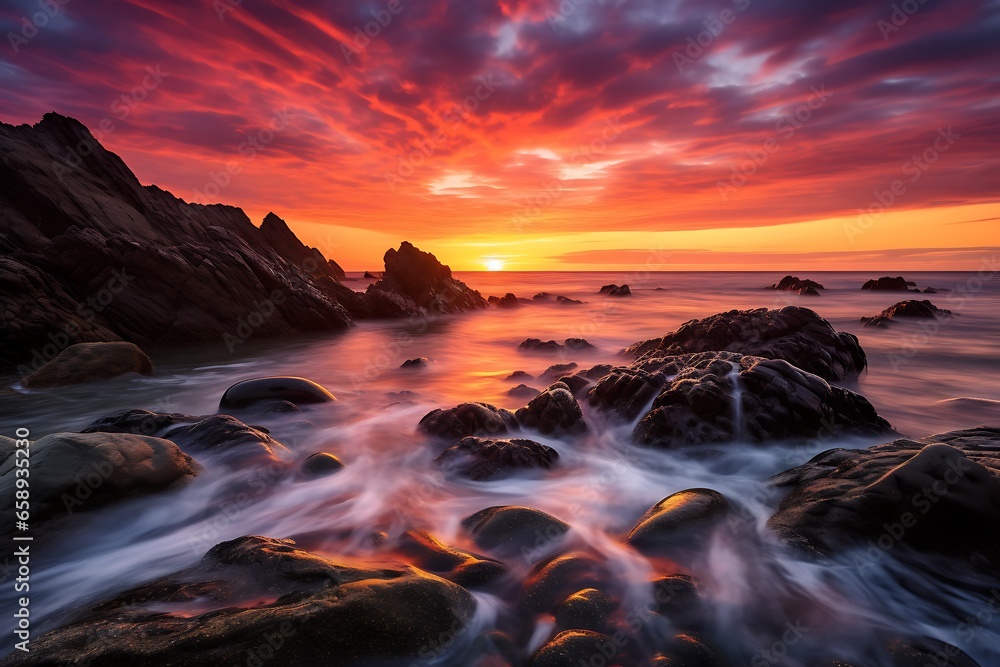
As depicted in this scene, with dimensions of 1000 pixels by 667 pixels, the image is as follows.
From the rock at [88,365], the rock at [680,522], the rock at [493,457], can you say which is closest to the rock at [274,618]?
the rock at [680,522]

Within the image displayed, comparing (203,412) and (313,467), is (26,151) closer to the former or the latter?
(203,412)

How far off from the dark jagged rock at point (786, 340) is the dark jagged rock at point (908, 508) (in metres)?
5.66

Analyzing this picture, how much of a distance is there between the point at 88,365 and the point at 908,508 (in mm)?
15948

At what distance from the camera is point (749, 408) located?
22.9ft

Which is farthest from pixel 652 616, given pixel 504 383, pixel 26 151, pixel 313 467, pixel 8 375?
pixel 26 151

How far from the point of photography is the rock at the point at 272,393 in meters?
9.48

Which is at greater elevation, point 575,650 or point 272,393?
point 272,393

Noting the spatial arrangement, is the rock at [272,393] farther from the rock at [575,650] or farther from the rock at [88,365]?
the rock at [575,650]

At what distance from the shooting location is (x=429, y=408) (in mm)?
10281

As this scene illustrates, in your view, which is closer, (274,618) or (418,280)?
(274,618)

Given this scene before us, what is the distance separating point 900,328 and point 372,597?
26.6 m

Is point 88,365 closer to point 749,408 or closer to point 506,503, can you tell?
point 506,503

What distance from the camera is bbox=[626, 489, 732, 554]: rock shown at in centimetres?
440

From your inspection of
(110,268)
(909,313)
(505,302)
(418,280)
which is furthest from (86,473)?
(505,302)
